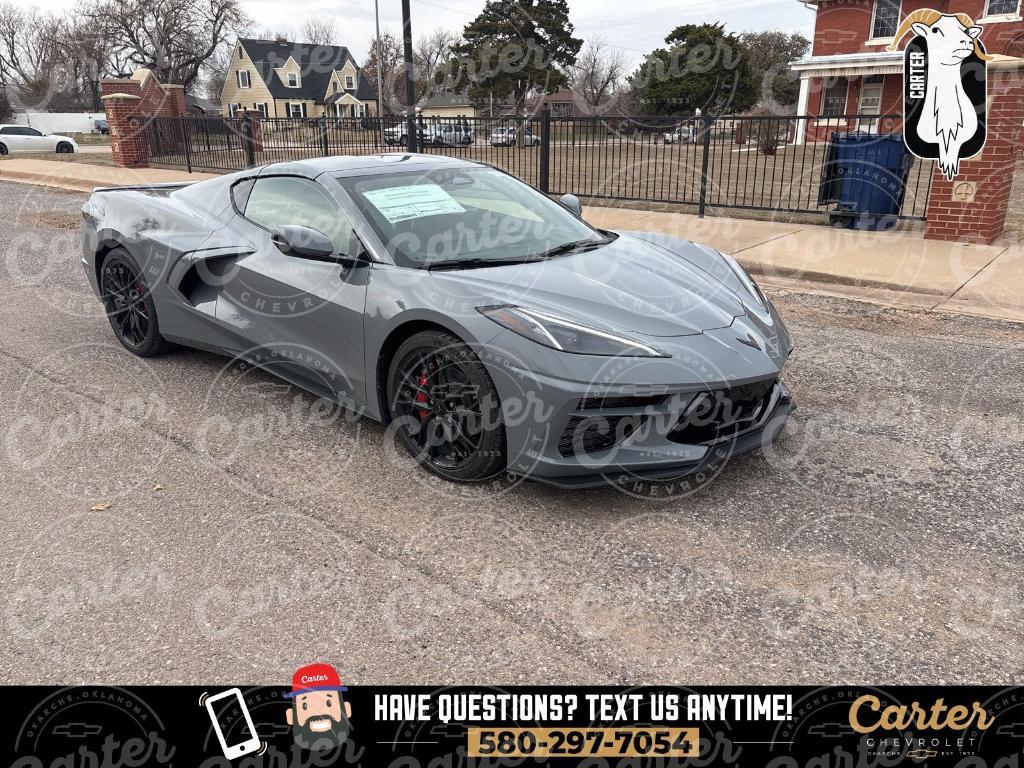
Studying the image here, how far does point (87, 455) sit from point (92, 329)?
7.83 ft

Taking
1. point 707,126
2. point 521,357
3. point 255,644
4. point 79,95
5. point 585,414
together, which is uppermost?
point 79,95

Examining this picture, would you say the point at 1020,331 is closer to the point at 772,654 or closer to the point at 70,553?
the point at 772,654

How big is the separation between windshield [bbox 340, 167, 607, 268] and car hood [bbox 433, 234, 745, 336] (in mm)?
190

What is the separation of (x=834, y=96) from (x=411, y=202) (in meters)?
34.6

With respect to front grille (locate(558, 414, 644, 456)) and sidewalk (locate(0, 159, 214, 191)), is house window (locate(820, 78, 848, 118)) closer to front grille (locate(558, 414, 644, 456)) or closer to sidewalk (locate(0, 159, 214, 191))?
sidewalk (locate(0, 159, 214, 191))

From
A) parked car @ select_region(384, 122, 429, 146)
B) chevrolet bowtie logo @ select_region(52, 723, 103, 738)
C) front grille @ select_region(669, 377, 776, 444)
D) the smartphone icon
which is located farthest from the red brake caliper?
parked car @ select_region(384, 122, 429, 146)

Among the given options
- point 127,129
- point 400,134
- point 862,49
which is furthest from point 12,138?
point 862,49

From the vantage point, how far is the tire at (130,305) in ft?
16.1

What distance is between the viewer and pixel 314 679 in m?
2.33

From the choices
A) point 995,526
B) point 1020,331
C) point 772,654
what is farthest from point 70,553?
point 1020,331

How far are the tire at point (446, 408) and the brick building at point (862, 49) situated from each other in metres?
31.3

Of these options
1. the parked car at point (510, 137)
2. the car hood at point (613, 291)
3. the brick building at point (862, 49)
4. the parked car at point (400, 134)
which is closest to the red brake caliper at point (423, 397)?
the car hood at point (613, 291)

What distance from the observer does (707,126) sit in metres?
10.7

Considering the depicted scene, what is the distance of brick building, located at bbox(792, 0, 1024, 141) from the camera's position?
29766mm
